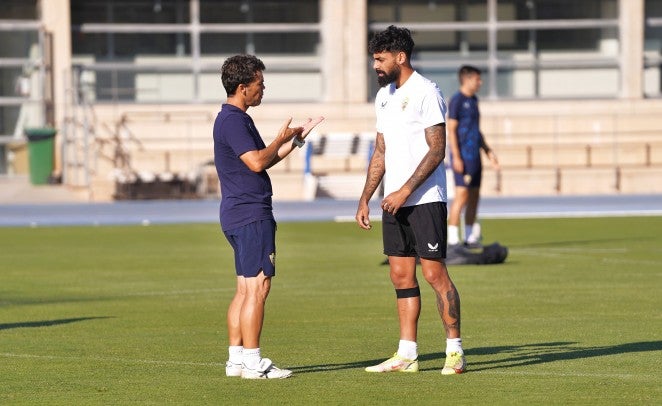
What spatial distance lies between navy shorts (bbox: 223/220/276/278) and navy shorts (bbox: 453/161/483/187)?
31.6ft

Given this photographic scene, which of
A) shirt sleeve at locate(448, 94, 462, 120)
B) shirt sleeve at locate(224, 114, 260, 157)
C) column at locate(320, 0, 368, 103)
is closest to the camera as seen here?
shirt sleeve at locate(224, 114, 260, 157)

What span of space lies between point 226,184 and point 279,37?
32786mm

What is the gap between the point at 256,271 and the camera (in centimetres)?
947

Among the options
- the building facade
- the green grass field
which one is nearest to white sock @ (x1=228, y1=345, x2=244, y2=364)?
the green grass field

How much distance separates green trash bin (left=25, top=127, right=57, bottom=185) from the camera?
3806 cm

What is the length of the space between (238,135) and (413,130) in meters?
1.17

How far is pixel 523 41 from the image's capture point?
4269 cm

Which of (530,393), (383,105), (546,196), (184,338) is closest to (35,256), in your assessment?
(184,338)

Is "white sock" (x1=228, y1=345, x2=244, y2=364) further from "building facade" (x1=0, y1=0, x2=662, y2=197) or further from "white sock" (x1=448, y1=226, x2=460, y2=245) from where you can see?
"building facade" (x1=0, y1=0, x2=662, y2=197)

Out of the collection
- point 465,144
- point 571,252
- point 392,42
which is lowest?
point 571,252

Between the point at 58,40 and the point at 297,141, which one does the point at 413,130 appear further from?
the point at 58,40

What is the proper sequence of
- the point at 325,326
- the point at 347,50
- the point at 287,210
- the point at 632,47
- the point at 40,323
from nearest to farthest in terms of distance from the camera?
the point at 325,326 < the point at 40,323 < the point at 287,210 < the point at 347,50 < the point at 632,47

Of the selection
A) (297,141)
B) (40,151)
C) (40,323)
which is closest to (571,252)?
(40,323)

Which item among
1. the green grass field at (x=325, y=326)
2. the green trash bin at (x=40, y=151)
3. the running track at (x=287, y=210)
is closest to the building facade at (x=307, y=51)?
the green trash bin at (x=40, y=151)
